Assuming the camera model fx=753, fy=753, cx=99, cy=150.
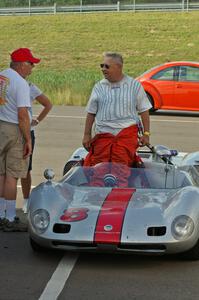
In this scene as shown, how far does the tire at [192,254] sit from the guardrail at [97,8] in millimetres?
49109

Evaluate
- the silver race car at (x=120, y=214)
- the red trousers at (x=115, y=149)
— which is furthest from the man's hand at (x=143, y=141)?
the silver race car at (x=120, y=214)

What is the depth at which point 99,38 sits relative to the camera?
49.4 m

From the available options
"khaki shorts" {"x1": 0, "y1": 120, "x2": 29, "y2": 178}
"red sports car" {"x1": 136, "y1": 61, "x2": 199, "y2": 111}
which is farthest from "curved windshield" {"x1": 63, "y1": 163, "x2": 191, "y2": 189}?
"red sports car" {"x1": 136, "y1": 61, "x2": 199, "y2": 111}

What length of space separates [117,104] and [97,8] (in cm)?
5022

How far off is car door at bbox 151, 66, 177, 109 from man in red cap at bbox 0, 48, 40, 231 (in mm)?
12677

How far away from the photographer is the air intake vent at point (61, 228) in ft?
20.3

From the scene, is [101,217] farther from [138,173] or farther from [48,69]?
[48,69]

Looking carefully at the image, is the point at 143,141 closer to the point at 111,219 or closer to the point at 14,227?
the point at 14,227

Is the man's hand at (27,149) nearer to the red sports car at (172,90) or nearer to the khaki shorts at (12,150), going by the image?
the khaki shorts at (12,150)

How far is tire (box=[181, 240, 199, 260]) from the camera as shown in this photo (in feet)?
20.6

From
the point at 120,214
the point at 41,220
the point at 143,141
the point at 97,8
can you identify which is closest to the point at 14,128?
the point at 143,141

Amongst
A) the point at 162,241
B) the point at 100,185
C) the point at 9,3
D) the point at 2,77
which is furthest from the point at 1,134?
the point at 9,3

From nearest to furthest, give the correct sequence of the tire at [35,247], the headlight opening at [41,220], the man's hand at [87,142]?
the headlight opening at [41,220] < the tire at [35,247] < the man's hand at [87,142]

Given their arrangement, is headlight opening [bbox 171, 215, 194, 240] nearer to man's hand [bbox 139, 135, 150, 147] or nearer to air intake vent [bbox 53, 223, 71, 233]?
air intake vent [bbox 53, 223, 71, 233]
